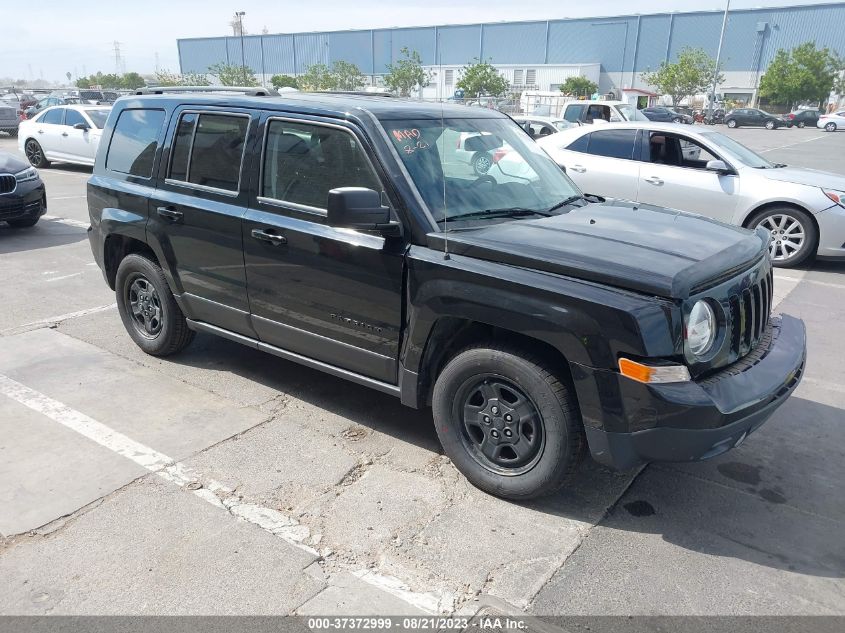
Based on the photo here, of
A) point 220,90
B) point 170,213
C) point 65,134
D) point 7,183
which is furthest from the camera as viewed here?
point 65,134

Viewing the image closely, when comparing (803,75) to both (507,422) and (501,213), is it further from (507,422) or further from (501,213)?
(507,422)

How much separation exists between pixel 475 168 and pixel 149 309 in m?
2.86

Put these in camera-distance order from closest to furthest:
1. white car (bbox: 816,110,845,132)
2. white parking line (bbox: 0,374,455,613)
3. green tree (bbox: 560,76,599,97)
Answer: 1. white parking line (bbox: 0,374,455,613)
2. white car (bbox: 816,110,845,132)
3. green tree (bbox: 560,76,599,97)

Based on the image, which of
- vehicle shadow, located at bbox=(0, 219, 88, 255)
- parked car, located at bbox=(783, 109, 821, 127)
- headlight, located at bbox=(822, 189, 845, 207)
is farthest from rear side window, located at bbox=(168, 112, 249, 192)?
parked car, located at bbox=(783, 109, 821, 127)

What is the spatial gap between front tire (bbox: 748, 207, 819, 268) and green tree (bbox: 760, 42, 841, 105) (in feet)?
216

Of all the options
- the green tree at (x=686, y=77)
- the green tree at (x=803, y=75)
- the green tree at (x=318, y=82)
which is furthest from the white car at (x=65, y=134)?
the green tree at (x=803, y=75)

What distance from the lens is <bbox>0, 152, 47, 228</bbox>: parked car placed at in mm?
9781

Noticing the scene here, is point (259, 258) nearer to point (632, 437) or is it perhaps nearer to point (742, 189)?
point (632, 437)

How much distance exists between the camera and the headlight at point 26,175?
32.5 ft

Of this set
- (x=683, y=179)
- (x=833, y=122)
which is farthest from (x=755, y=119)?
(x=683, y=179)

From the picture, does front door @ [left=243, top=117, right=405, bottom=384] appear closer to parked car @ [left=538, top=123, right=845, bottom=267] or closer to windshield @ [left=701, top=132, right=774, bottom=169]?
parked car @ [left=538, top=123, right=845, bottom=267]

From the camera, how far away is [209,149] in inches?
180

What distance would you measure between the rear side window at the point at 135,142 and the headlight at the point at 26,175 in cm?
574

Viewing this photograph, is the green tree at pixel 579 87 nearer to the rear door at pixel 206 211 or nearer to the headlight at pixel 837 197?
the headlight at pixel 837 197
